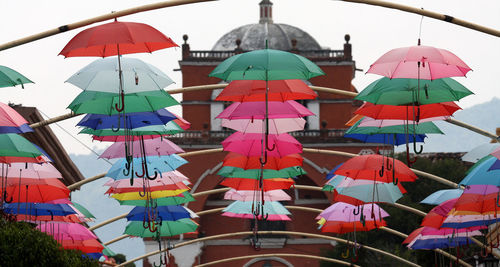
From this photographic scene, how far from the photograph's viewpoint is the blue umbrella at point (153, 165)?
70.4 ft

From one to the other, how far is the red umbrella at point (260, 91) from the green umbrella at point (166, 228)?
916 cm

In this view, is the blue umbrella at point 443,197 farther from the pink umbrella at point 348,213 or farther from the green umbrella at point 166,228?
the green umbrella at point 166,228

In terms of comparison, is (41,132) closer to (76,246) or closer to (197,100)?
(76,246)

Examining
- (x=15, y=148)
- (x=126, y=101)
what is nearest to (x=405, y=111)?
(x=126, y=101)

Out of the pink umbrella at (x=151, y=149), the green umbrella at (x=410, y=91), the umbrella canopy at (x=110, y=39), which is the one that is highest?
the umbrella canopy at (x=110, y=39)

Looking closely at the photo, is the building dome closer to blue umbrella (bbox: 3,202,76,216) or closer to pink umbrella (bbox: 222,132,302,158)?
blue umbrella (bbox: 3,202,76,216)

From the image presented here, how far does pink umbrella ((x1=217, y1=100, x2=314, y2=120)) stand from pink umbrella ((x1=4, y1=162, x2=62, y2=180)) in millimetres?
3918

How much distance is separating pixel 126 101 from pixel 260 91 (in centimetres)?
228

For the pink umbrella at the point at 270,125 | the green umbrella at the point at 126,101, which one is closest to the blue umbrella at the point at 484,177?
the pink umbrella at the point at 270,125

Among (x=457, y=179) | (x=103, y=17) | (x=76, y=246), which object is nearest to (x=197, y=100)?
(x=457, y=179)

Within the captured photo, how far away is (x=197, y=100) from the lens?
4966 centimetres

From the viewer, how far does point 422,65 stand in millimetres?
15391

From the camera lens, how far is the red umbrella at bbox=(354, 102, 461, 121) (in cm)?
1745

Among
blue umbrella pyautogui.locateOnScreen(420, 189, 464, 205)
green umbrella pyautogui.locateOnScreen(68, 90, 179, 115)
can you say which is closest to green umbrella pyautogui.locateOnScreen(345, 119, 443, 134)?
blue umbrella pyautogui.locateOnScreen(420, 189, 464, 205)
